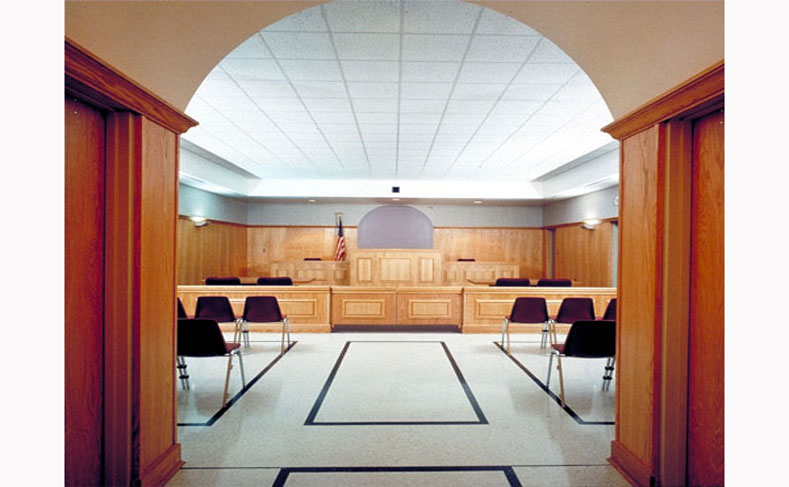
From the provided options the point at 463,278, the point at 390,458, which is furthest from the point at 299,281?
the point at 390,458

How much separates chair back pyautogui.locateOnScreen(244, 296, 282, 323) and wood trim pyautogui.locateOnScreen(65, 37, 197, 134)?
138 inches

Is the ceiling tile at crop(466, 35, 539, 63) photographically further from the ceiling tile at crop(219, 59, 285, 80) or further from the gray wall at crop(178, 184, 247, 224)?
the gray wall at crop(178, 184, 247, 224)

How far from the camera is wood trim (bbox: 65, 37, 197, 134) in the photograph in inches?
66.3

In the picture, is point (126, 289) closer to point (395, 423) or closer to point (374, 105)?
point (395, 423)

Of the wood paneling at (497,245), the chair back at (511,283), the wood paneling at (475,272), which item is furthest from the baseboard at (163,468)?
the wood paneling at (497,245)

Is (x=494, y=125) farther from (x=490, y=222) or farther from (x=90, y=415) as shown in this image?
(x=490, y=222)

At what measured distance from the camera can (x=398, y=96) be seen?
475 cm

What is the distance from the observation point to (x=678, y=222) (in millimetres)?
2197

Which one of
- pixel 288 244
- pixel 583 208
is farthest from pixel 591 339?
pixel 288 244

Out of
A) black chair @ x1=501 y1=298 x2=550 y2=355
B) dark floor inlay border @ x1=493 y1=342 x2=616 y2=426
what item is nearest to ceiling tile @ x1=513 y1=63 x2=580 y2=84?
black chair @ x1=501 y1=298 x2=550 y2=355

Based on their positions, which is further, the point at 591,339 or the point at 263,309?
the point at 263,309

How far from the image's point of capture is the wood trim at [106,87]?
1.68 metres

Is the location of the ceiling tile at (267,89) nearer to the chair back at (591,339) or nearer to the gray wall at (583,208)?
the chair back at (591,339)

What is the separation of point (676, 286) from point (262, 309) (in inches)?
188
